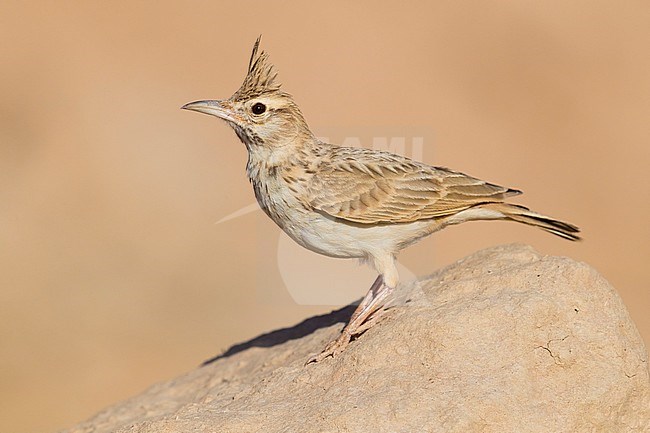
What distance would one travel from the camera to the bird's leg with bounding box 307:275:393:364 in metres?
6.77

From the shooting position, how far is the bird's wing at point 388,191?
7.22 metres

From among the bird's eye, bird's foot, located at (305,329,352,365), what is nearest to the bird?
the bird's eye

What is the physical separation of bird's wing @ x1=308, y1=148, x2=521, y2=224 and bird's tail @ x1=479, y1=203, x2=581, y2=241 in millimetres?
102

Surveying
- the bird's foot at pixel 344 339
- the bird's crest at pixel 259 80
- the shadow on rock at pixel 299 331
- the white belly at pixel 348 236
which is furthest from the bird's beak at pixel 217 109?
the shadow on rock at pixel 299 331

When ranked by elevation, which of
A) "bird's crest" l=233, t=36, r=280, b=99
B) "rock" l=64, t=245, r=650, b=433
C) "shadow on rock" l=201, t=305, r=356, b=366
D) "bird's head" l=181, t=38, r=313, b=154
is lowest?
"shadow on rock" l=201, t=305, r=356, b=366

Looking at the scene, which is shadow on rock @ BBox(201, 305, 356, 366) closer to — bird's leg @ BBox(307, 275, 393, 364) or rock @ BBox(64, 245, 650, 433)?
bird's leg @ BBox(307, 275, 393, 364)

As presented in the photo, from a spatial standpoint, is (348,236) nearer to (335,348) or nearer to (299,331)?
(335,348)

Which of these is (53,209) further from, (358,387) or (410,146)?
(358,387)

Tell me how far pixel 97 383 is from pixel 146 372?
0.70 metres

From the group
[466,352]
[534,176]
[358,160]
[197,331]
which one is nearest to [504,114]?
[534,176]

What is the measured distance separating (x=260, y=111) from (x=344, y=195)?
0.90 metres

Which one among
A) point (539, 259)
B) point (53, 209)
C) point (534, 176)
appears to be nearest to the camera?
point (539, 259)

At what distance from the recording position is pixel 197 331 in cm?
1517

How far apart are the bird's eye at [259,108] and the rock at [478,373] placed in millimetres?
1789
